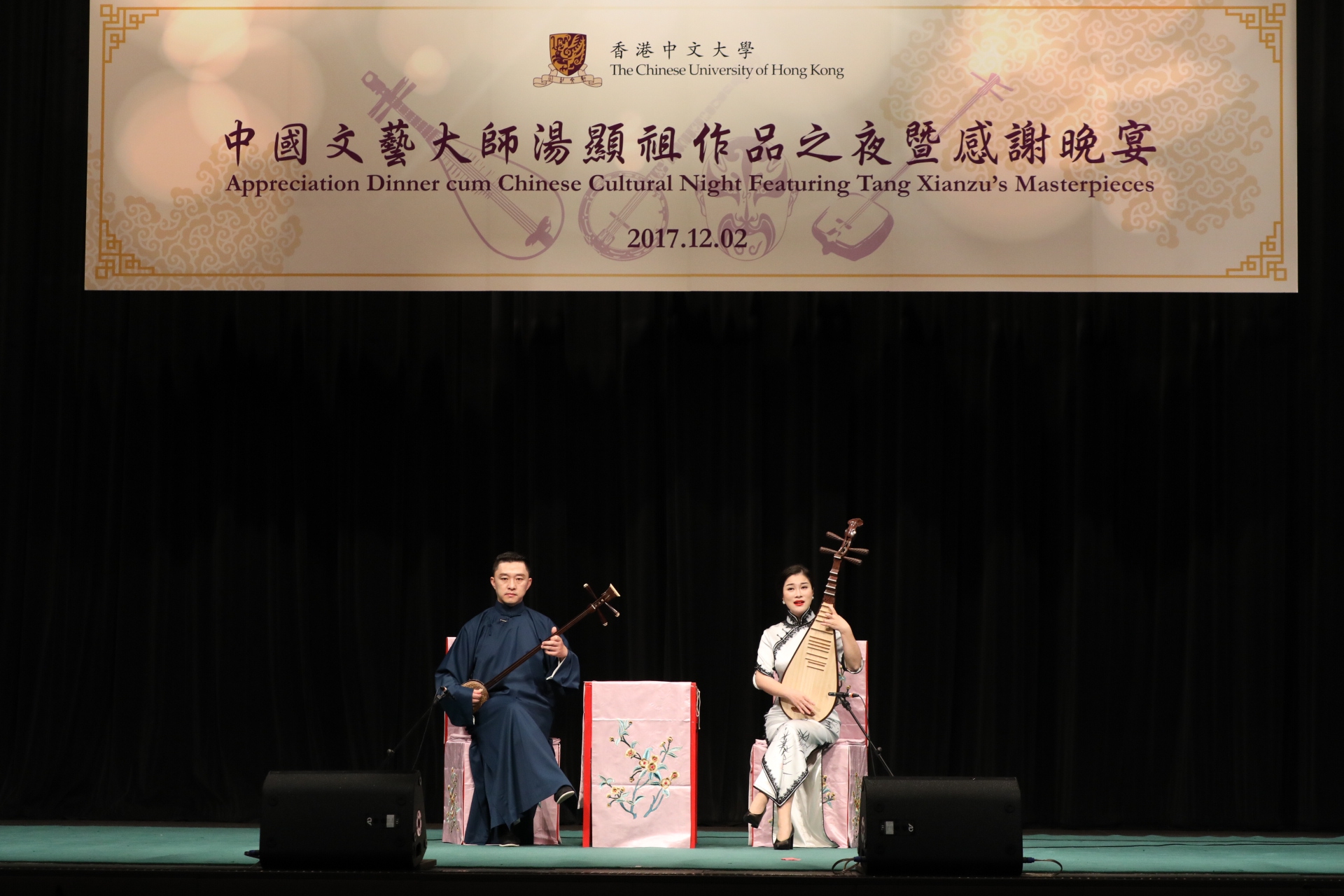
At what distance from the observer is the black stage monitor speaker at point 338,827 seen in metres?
3.50

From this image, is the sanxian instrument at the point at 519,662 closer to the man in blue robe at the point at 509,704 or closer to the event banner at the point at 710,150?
the man in blue robe at the point at 509,704

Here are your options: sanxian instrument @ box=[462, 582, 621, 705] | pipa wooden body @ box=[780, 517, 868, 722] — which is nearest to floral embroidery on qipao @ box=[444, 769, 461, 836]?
sanxian instrument @ box=[462, 582, 621, 705]

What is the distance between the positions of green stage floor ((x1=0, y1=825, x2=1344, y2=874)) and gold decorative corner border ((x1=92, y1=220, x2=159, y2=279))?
7.19 ft

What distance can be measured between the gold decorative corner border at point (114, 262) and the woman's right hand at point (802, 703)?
10.0 ft

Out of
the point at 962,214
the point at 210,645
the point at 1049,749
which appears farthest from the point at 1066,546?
the point at 210,645

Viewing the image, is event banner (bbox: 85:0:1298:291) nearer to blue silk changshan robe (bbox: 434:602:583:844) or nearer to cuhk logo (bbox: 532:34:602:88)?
cuhk logo (bbox: 532:34:602:88)

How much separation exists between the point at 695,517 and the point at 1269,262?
2481 mm

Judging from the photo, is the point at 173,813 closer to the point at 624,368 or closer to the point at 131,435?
the point at 131,435

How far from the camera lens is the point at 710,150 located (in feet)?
18.2

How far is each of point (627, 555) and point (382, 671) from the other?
1.09 meters

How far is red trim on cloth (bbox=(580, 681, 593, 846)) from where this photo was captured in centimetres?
468

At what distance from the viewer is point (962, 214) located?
5496 millimetres

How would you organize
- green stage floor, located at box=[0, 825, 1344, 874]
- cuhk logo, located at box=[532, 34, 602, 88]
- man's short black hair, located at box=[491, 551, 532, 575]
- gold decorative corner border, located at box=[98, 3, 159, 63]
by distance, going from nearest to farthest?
green stage floor, located at box=[0, 825, 1344, 874] → man's short black hair, located at box=[491, 551, 532, 575] → cuhk logo, located at box=[532, 34, 602, 88] → gold decorative corner border, located at box=[98, 3, 159, 63]

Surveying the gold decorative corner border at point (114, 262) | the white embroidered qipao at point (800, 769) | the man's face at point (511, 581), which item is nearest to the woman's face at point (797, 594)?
the white embroidered qipao at point (800, 769)
